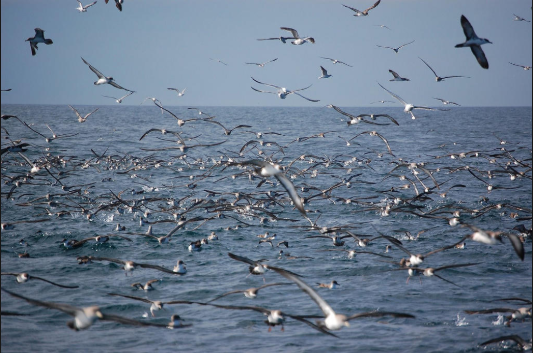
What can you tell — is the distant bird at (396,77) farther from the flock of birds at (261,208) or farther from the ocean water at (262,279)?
the ocean water at (262,279)

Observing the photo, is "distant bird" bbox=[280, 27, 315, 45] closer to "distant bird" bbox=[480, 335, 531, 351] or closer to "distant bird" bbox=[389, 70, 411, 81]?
"distant bird" bbox=[389, 70, 411, 81]

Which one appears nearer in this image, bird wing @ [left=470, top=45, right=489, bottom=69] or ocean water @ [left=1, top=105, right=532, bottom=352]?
ocean water @ [left=1, top=105, right=532, bottom=352]

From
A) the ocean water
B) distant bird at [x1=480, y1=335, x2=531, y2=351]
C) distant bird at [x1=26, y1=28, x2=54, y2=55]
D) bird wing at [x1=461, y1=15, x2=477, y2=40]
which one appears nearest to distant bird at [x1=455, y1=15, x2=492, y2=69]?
bird wing at [x1=461, y1=15, x2=477, y2=40]

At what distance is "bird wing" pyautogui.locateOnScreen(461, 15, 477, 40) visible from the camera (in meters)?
14.2

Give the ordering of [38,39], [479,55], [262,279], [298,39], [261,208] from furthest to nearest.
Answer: [298,39]
[261,208]
[38,39]
[262,279]
[479,55]

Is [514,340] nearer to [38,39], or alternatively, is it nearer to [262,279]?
[262,279]

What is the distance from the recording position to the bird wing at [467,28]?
559 inches

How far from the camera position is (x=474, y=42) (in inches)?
601

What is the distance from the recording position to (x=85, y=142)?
59.3 meters

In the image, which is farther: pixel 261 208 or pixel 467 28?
pixel 261 208

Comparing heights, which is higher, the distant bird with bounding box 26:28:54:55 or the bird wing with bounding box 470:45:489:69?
the distant bird with bounding box 26:28:54:55

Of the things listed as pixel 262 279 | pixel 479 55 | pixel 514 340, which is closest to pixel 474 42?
pixel 479 55

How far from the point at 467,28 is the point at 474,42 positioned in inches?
33.7

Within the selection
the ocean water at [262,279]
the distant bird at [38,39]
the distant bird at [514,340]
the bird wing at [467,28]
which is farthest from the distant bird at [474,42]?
the distant bird at [38,39]
